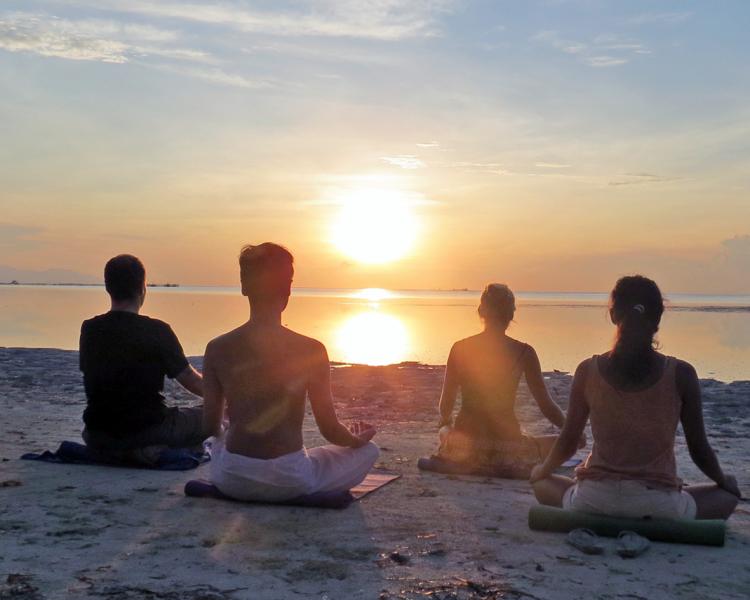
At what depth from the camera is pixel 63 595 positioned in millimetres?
4113

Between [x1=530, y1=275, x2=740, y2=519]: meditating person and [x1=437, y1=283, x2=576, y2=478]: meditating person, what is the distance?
5.68 ft

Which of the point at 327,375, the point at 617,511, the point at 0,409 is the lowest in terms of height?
the point at 0,409

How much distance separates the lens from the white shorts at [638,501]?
5262 mm

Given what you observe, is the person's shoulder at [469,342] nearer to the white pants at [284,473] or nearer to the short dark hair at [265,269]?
the white pants at [284,473]

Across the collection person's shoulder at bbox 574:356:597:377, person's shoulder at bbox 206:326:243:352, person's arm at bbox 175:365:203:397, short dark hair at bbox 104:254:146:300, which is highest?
short dark hair at bbox 104:254:146:300

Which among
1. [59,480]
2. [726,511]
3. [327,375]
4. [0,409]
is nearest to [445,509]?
[327,375]

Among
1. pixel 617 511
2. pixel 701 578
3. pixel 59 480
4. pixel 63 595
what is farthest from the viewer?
pixel 59 480

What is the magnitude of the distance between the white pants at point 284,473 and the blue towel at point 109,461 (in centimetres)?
145

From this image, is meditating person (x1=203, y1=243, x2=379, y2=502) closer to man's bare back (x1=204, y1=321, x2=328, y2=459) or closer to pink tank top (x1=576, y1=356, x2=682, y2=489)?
man's bare back (x1=204, y1=321, x2=328, y2=459)

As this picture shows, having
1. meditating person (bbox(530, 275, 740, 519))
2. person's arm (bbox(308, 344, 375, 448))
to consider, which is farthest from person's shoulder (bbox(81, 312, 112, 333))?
meditating person (bbox(530, 275, 740, 519))

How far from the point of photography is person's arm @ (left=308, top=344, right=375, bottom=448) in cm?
582

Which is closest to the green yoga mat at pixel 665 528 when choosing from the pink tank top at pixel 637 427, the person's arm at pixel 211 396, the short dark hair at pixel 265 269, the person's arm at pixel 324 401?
the pink tank top at pixel 637 427

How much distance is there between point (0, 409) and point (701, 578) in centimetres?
940

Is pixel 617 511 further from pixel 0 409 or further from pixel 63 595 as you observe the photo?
pixel 0 409
